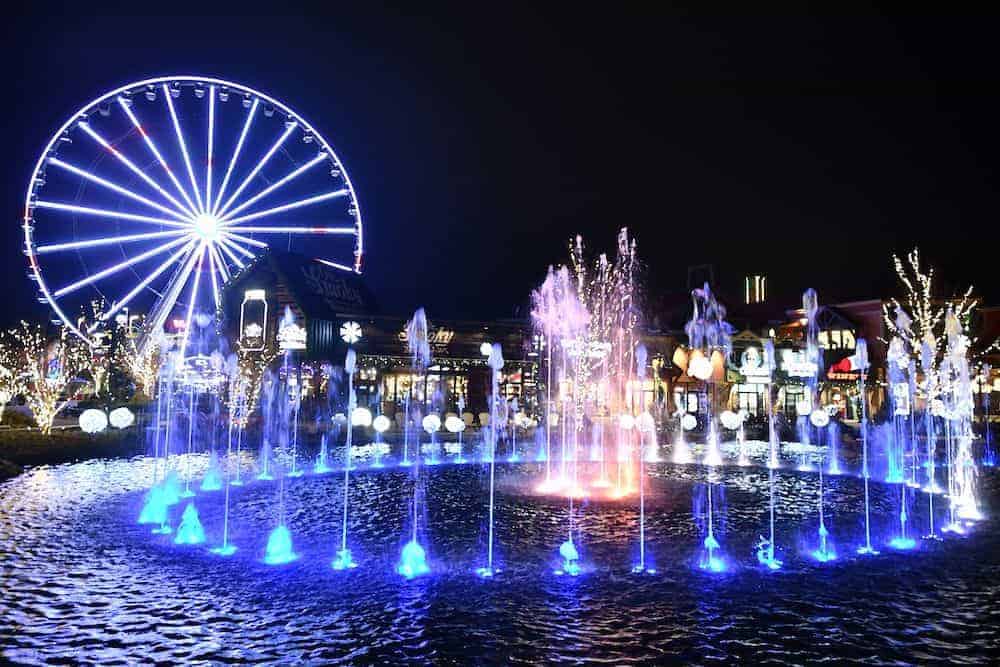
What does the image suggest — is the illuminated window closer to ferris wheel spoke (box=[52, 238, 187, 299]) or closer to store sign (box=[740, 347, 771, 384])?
store sign (box=[740, 347, 771, 384])

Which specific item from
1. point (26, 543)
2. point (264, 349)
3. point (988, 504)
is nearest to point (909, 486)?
point (988, 504)

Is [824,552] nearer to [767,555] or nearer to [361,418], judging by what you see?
[767,555]

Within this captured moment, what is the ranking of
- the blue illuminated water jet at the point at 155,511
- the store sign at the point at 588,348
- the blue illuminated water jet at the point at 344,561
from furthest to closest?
the store sign at the point at 588,348, the blue illuminated water jet at the point at 155,511, the blue illuminated water jet at the point at 344,561

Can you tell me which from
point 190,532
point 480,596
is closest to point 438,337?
point 190,532

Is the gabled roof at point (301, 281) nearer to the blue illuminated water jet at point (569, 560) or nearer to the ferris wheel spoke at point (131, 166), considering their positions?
the ferris wheel spoke at point (131, 166)

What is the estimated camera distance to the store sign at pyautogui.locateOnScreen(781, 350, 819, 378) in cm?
4825

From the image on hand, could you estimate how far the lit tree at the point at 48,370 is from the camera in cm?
2795

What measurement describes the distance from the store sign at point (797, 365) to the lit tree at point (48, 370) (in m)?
42.0

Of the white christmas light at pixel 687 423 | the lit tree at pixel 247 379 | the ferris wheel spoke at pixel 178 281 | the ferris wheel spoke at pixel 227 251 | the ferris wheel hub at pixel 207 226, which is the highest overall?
the ferris wheel hub at pixel 207 226

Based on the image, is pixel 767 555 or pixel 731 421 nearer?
pixel 767 555

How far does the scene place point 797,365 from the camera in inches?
1901

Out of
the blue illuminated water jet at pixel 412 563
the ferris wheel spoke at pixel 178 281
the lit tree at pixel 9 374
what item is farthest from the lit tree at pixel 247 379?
the blue illuminated water jet at pixel 412 563

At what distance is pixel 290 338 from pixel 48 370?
42.2 feet

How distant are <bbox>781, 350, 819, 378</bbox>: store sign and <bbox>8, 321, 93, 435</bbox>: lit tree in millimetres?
41951
